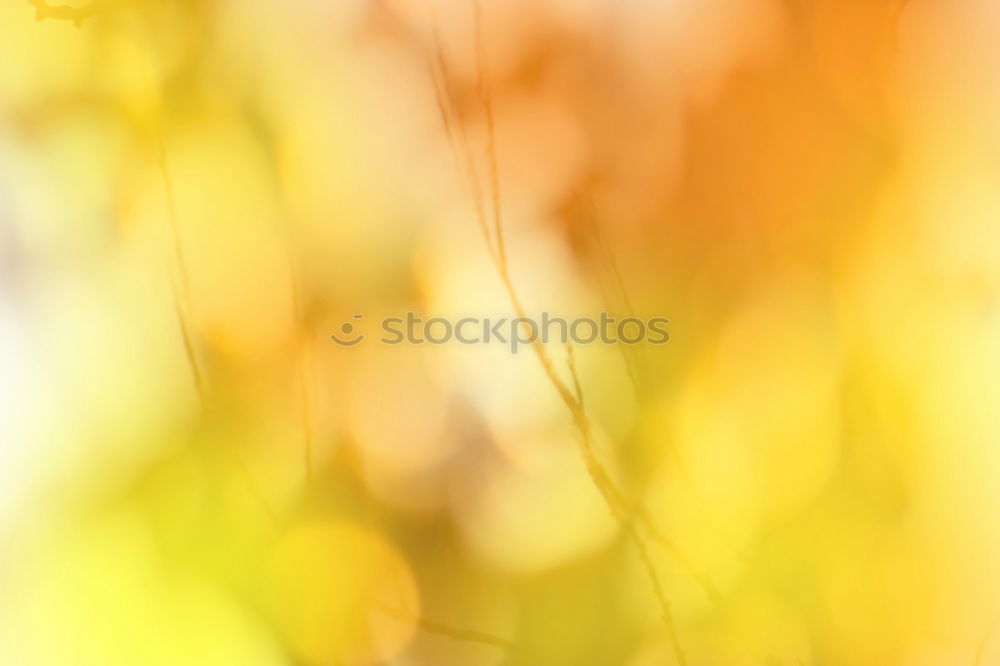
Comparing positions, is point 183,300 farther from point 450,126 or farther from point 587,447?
point 587,447

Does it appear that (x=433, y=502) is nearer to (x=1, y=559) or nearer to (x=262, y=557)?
(x=262, y=557)

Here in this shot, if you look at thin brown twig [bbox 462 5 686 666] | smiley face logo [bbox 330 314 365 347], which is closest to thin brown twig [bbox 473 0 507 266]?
thin brown twig [bbox 462 5 686 666]

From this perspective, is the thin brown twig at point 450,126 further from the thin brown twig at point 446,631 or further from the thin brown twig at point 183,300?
the thin brown twig at point 446,631

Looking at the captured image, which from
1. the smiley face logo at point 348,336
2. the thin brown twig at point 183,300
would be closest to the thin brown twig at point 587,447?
the smiley face logo at point 348,336

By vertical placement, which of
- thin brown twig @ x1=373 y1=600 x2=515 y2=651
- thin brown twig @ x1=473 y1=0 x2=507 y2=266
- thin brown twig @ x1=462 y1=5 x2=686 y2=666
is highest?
thin brown twig @ x1=473 y1=0 x2=507 y2=266

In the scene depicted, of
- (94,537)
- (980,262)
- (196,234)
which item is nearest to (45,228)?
(196,234)

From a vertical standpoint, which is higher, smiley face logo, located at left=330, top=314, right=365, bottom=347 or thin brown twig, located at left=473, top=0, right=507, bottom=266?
thin brown twig, located at left=473, top=0, right=507, bottom=266

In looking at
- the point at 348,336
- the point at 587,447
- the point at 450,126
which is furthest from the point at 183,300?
the point at 587,447

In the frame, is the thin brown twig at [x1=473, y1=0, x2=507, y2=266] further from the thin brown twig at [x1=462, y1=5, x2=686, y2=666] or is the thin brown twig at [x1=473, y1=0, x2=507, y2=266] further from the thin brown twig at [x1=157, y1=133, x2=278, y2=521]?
the thin brown twig at [x1=157, y1=133, x2=278, y2=521]

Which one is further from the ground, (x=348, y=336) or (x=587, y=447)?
(x=348, y=336)
